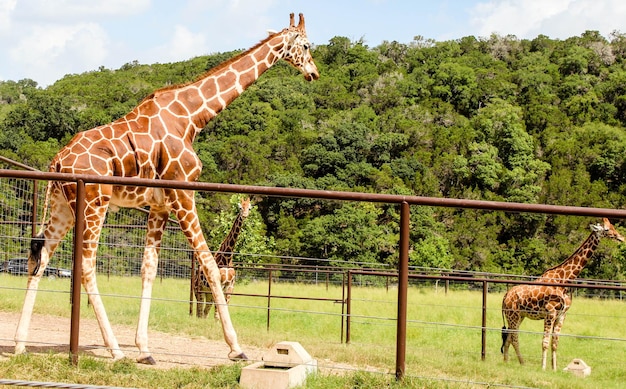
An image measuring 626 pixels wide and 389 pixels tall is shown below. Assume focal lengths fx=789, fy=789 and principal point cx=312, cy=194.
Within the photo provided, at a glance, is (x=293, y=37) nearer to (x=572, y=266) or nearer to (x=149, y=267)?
(x=149, y=267)

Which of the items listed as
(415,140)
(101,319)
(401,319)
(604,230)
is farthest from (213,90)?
(415,140)

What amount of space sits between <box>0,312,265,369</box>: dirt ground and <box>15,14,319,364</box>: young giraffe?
0.65 feet

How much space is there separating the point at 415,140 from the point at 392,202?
5021 cm

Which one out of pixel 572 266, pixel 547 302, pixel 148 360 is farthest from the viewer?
pixel 572 266

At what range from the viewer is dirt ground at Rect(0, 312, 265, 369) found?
217 inches

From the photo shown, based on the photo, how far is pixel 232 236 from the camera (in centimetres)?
1214

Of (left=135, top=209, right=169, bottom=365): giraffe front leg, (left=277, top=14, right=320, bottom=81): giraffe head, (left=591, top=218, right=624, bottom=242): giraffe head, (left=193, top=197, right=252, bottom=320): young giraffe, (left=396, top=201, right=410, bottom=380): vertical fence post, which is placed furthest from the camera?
(left=193, top=197, right=252, bottom=320): young giraffe

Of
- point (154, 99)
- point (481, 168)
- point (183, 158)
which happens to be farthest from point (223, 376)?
point (481, 168)

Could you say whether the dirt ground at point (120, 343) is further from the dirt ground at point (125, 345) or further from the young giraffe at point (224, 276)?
the young giraffe at point (224, 276)

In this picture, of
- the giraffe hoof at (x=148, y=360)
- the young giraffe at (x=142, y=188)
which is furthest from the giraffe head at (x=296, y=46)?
the giraffe hoof at (x=148, y=360)

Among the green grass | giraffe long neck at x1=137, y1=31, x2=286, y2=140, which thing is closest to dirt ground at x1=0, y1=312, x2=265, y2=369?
the green grass

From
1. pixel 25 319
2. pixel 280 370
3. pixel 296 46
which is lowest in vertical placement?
pixel 280 370

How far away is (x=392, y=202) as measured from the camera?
4.30 m

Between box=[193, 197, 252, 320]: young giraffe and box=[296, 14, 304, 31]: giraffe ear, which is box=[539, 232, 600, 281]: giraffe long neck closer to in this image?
box=[193, 197, 252, 320]: young giraffe
